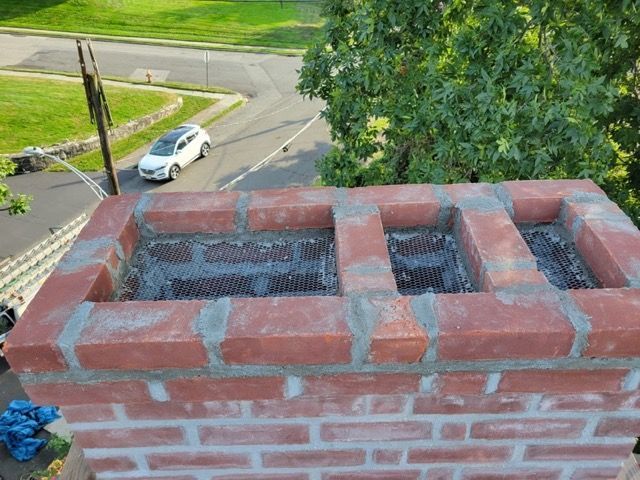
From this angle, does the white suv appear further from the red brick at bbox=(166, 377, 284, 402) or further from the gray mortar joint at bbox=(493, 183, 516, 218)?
the red brick at bbox=(166, 377, 284, 402)

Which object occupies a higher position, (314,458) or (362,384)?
(362,384)

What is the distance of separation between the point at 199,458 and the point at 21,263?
1229cm

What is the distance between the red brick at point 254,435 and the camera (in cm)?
143

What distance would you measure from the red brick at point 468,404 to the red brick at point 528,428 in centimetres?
6

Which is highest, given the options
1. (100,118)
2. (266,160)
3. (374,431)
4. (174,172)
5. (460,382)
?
(460,382)

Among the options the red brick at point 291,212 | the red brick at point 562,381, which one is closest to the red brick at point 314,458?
the red brick at point 562,381

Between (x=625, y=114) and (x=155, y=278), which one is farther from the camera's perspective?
(x=625, y=114)

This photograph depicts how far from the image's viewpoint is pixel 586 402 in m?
1.39

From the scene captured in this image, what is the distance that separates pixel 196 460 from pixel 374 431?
0.55 metres

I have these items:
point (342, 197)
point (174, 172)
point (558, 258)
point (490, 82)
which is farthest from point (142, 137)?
point (558, 258)

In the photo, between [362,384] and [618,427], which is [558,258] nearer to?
[618,427]

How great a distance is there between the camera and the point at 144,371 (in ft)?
4.24

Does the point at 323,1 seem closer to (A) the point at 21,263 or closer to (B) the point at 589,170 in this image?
(B) the point at 589,170

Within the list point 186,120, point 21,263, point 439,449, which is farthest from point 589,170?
point 186,120
